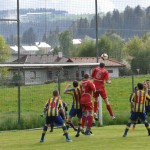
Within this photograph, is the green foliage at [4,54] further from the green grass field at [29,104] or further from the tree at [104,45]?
the tree at [104,45]

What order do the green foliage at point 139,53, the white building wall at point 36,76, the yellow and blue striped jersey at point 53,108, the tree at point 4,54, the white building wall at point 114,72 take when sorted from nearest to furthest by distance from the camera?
the yellow and blue striped jersey at point 53,108
the tree at point 4,54
the white building wall at point 36,76
the white building wall at point 114,72
the green foliage at point 139,53

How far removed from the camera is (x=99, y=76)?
2244 centimetres

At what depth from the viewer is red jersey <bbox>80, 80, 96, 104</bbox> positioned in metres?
19.9

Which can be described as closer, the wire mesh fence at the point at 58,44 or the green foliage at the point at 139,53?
the wire mesh fence at the point at 58,44

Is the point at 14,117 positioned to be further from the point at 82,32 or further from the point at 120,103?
the point at 120,103

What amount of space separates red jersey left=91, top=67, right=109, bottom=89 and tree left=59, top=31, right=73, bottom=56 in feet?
18.0

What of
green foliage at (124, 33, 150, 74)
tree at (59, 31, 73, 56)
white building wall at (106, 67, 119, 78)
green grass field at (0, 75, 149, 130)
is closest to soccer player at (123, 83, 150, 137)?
green grass field at (0, 75, 149, 130)

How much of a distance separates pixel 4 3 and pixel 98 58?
4931 mm

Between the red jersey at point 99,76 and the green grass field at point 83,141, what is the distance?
183 centimetres

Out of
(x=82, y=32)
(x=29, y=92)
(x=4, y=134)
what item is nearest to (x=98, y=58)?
(x=82, y=32)

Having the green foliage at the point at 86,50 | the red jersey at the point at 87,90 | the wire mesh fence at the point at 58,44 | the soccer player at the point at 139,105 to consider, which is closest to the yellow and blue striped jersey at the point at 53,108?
the red jersey at the point at 87,90

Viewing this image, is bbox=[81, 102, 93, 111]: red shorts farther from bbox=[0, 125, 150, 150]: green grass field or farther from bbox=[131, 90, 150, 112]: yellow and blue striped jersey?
bbox=[131, 90, 150, 112]: yellow and blue striped jersey

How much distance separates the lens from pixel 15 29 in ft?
86.2

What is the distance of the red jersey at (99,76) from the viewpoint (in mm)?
22344
